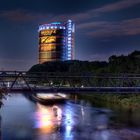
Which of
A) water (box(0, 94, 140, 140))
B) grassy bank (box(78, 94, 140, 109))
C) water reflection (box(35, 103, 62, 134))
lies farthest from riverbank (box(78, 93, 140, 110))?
water reflection (box(35, 103, 62, 134))

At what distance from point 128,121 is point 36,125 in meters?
12.7

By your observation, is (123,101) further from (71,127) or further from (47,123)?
(71,127)

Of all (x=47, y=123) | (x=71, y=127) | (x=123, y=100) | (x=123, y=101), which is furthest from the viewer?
(x=123, y=100)

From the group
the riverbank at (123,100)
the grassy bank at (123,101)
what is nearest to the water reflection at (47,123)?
the riverbank at (123,100)

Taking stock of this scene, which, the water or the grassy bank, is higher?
the grassy bank

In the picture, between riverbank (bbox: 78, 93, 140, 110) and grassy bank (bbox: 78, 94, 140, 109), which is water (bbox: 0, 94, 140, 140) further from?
grassy bank (bbox: 78, 94, 140, 109)

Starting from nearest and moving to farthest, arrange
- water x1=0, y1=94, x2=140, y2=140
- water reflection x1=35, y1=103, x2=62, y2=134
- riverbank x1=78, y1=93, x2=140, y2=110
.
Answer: water x1=0, y1=94, x2=140, y2=140 < water reflection x1=35, y1=103, x2=62, y2=134 < riverbank x1=78, y1=93, x2=140, y2=110

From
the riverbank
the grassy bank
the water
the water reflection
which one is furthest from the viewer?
the grassy bank

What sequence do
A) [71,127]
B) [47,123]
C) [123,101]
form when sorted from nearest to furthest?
[71,127] < [47,123] < [123,101]

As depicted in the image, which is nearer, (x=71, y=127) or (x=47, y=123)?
(x=71, y=127)

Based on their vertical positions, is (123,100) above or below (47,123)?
above

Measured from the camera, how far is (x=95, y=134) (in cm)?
4631

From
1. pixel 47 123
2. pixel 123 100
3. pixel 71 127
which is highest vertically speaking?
pixel 123 100

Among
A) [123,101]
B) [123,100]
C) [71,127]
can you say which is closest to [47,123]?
[71,127]
